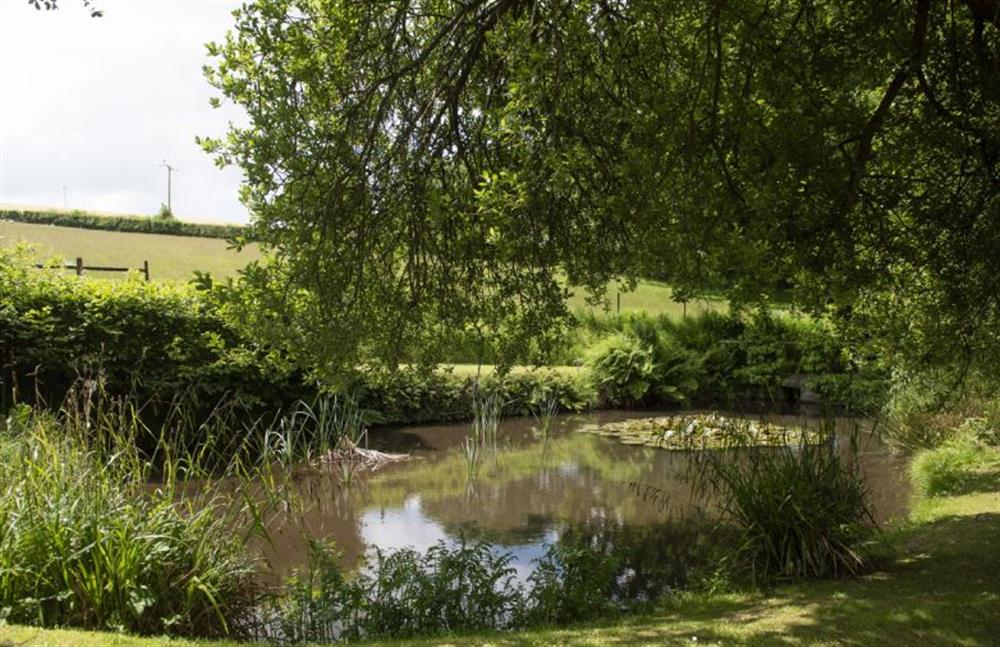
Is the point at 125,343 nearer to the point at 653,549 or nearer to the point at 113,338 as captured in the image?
the point at 113,338

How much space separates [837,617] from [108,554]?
4847 millimetres

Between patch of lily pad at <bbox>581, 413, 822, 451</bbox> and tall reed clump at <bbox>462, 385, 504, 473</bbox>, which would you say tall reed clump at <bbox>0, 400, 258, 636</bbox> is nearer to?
tall reed clump at <bbox>462, 385, 504, 473</bbox>

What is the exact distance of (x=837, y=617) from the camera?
580cm

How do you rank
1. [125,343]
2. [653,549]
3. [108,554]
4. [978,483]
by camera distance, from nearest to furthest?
[108,554] → [653,549] → [978,483] → [125,343]

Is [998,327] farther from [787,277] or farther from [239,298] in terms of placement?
[239,298]

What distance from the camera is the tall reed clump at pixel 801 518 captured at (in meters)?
7.47

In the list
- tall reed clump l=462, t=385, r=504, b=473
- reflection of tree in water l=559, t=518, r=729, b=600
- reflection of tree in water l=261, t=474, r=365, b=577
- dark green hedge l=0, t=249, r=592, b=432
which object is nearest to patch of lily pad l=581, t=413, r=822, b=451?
tall reed clump l=462, t=385, r=504, b=473

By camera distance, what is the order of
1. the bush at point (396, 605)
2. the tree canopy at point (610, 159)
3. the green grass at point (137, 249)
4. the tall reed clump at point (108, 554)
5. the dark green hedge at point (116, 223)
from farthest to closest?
the dark green hedge at point (116, 223) < the green grass at point (137, 249) < the bush at point (396, 605) < the tree canopy at point (610, 159) < the tall reed clump at point (108, 554)

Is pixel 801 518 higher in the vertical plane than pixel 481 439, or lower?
higher

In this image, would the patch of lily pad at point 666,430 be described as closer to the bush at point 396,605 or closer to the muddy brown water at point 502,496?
the muddy brown water at point 502,496

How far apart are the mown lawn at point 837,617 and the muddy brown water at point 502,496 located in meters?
1.36

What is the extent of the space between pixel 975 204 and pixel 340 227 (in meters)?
5.16

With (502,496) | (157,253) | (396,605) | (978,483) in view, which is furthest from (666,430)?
(157,253)

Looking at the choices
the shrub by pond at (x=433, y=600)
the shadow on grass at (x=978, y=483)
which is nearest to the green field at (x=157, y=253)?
the shadow on grass at (x=978, y=483)
